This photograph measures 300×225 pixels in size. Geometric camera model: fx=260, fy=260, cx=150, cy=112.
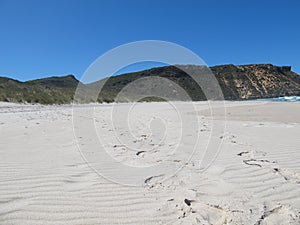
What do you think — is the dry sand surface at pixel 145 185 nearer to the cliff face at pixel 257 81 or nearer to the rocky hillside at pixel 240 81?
the rocky hillside at pixel 240 81

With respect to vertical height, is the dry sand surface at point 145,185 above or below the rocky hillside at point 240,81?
below

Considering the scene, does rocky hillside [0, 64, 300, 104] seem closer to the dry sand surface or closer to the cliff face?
the cliff face

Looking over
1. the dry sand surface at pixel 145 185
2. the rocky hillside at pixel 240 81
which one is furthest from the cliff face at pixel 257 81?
Answer: the dry sand surface at pixel 145 185

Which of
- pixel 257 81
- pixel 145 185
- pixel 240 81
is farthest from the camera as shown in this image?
pixel 257 81

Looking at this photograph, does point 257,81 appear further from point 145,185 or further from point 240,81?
point 145,185

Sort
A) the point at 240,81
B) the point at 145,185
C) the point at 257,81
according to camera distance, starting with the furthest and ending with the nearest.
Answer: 1. the point at 257,81
2. the point at 240,81
3. the point at 145,185

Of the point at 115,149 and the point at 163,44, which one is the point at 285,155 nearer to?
the point at 115,149

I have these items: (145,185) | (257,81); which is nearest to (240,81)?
(257,81)

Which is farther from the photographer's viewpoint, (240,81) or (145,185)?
(240,81)

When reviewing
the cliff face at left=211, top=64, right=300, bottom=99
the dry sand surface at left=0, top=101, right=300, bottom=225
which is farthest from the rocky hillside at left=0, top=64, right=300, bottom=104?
the dry sand surface at left=0, top=101, right=300, bottom=225

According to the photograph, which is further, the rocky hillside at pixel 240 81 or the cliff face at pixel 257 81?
the cliff face at pixel 257 81

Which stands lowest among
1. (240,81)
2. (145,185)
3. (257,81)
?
(145,185)

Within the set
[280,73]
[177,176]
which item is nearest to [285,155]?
[177,176]

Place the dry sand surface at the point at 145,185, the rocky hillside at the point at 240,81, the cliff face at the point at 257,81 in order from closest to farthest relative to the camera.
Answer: the dry sand surface at the point at 145,185 → the rocky hillside at the point at 240,81 → the cliff face at the point at 257,81
